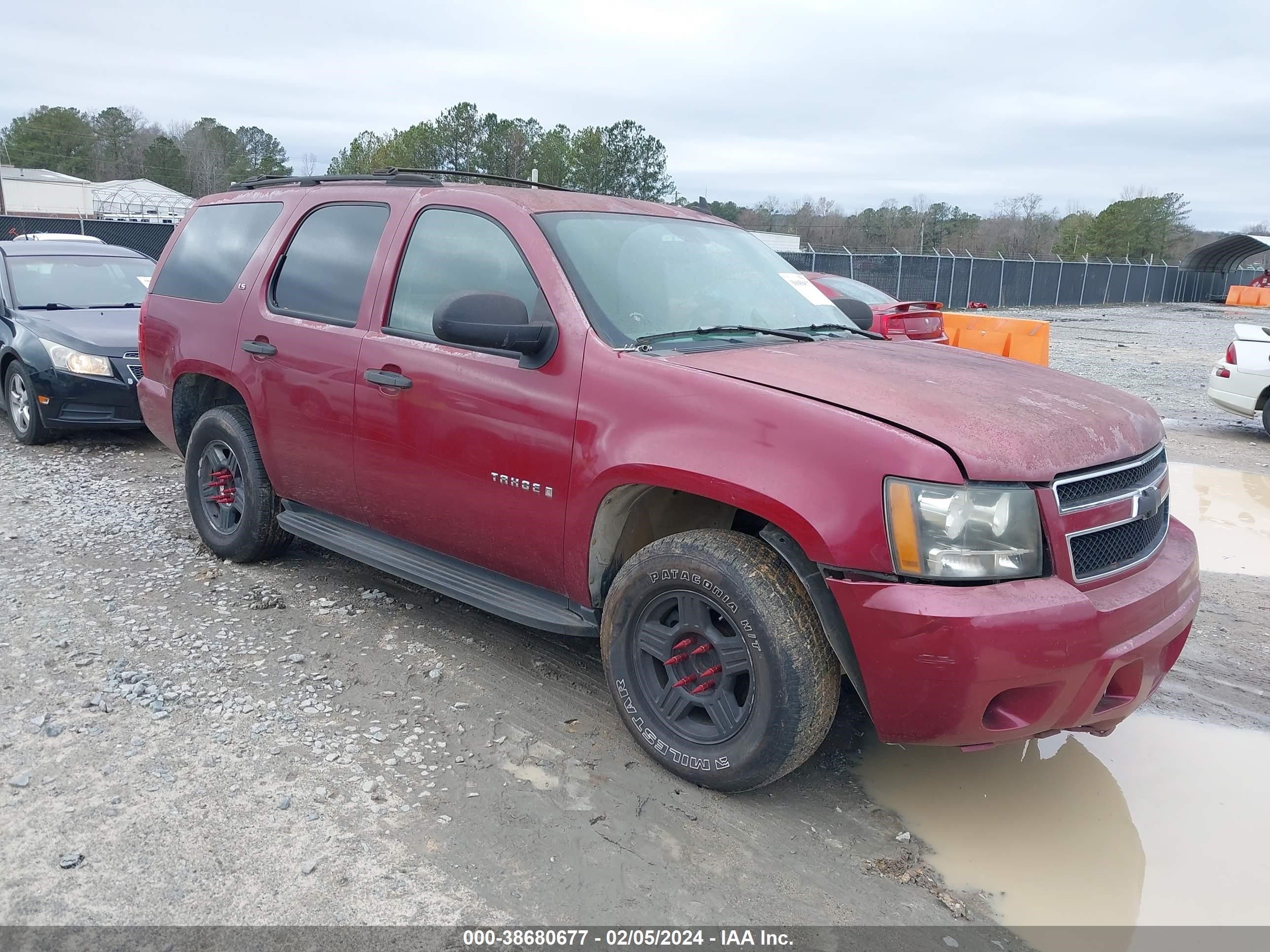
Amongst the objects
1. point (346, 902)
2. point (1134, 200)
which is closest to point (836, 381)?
point (346, 902)

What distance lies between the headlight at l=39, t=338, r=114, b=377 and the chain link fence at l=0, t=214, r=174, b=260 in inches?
533

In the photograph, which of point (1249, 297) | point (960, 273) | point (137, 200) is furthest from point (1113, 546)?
point (137, 200)

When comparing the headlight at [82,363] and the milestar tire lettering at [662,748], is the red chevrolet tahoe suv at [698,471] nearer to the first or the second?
the milestar tire lettering at [662,748]

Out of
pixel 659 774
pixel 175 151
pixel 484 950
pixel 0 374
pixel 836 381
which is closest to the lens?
pixel 484 950

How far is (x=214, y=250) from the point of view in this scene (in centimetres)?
514

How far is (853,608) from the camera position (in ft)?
8.98

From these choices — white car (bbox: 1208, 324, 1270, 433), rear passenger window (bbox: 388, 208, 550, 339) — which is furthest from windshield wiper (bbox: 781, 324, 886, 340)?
white car (bbox: 1208, 324, 1270, 433)

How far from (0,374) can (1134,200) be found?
72540mm

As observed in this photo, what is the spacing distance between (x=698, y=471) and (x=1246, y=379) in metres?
9.24

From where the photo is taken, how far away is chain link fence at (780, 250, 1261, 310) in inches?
1102

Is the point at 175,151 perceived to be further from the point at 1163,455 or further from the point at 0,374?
the point at 1163,455

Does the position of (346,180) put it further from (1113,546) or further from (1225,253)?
(1225,253)

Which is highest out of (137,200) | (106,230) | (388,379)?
(137,200)

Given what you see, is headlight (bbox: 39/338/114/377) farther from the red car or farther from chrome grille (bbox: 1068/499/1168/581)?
chrome grille (bbox: 1068/499/1168/581)
